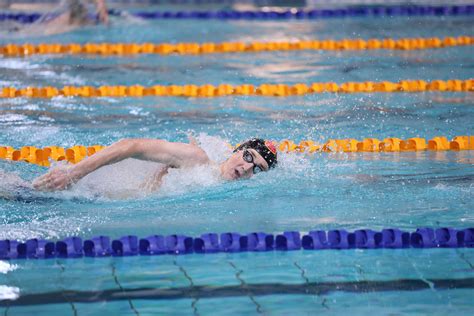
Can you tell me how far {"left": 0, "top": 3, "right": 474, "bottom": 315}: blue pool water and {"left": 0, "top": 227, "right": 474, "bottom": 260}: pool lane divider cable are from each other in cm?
5

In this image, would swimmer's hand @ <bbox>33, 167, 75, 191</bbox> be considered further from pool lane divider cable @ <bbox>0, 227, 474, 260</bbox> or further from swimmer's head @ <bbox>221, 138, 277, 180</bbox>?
swimmer's head @ <bbox>221, 138, 277, 180</bbox>

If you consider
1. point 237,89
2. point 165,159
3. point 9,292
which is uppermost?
point 237,89

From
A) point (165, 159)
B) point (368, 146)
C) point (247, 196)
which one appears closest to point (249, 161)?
point (247, 196)

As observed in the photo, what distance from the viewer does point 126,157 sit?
4.66m

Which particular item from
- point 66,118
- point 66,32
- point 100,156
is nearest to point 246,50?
point 66,32

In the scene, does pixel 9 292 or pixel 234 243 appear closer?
pixel 9 292

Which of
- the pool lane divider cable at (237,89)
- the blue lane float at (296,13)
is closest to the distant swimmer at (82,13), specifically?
the blue lane float at (296,13)

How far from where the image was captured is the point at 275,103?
7422mm

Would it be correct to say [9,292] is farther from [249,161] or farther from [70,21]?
Answer: [70,21]

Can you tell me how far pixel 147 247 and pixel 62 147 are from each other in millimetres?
2007

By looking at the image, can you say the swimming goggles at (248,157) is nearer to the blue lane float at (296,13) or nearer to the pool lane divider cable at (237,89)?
the pool lane divider cable at (237,89)

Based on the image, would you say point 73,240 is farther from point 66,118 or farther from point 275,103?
point 275,103

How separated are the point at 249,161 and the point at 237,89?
299 centimetres

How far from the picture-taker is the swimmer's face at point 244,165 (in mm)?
4832
